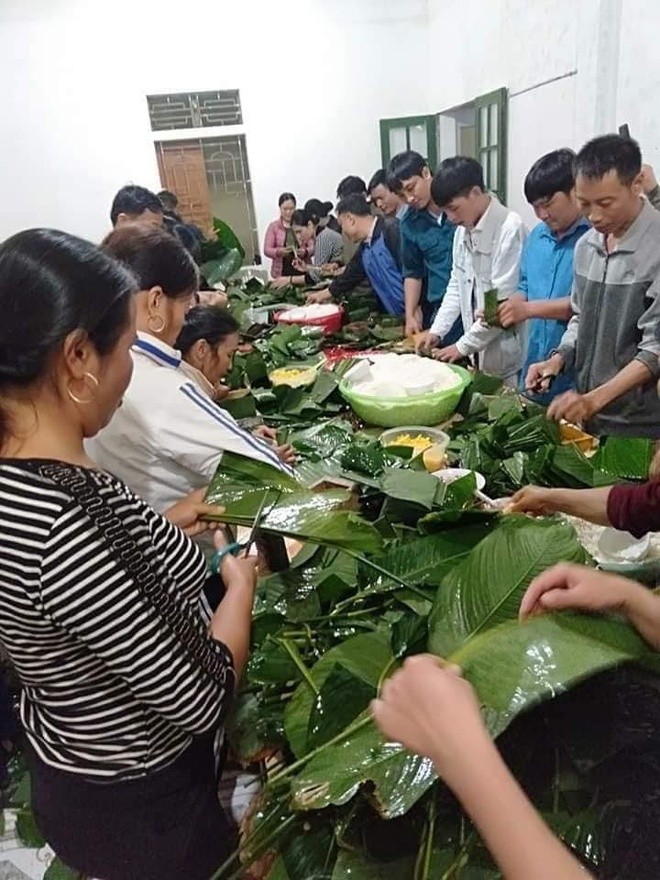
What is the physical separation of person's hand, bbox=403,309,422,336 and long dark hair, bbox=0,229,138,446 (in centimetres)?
241

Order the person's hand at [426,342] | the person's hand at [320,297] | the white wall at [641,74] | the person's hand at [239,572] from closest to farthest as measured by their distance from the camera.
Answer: the person's hand at [239,572], the white wall at [641,74], the person's hand at [426,342], the person's hand at [320,297]

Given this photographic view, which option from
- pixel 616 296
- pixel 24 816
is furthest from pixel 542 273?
pixel 24 816

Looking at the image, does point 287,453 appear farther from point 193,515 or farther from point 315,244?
point 315,244

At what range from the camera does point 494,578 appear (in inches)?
32.3

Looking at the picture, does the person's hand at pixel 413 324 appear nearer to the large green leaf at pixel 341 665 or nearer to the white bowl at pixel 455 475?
the white bowl at pixel 455 475

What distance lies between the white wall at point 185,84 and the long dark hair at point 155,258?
245 inches

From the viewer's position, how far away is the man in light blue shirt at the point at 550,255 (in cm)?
204

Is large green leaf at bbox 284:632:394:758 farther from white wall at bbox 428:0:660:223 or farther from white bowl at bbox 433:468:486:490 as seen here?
white wall at bbox 428:0:660:223

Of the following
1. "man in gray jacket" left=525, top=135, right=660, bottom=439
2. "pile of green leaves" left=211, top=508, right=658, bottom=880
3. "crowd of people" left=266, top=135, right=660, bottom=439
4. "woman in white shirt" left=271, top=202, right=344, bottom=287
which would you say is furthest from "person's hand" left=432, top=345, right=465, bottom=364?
"woman in white shirt" left=271, top=202, right=344, bottom=287

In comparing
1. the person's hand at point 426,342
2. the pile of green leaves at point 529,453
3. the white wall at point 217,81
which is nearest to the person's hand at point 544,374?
the pile of green leaves at point 529,453

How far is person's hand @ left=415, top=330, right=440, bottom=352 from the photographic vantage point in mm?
2672

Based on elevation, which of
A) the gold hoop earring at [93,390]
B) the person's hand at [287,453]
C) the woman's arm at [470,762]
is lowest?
the person's hand at [287,453]

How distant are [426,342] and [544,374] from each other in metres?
0.85

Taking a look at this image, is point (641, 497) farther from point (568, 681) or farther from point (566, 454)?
point (568, 681)
